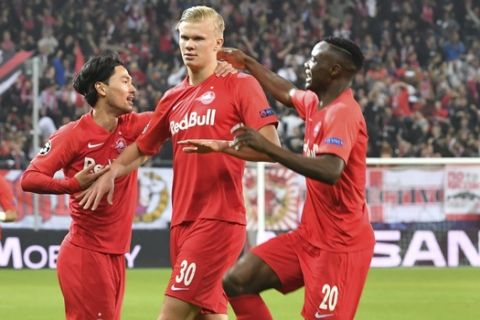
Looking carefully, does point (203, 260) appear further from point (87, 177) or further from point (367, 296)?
point (367, 296)

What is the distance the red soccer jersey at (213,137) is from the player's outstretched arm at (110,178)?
1.14ft

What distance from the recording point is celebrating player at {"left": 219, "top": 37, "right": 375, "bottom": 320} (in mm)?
6830

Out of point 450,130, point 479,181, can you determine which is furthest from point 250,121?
point 450,130

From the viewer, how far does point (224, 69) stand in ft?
24.5

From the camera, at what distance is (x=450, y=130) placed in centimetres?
2181

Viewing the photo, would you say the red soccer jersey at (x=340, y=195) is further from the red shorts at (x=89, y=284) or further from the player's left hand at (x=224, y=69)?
the red shorts at (x=89, y=284)

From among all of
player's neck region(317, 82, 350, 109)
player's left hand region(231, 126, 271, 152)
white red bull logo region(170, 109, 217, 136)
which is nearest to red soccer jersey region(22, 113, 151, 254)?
white red bull logo region(170, 109, 217, 136)

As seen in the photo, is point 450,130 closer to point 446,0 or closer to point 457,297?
point 446,0

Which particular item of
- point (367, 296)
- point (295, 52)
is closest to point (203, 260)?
point (367, 296)

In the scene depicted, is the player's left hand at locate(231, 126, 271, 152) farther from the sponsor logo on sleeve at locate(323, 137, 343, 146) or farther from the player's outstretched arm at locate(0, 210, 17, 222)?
the player's outstretched arm at locate(0, 210, 17, 222)

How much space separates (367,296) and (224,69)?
7129 millimetres

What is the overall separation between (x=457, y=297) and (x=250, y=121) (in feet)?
24.6

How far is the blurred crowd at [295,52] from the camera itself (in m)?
21.8

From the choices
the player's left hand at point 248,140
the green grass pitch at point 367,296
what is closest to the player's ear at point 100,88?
the player's left hand at point 248,140
